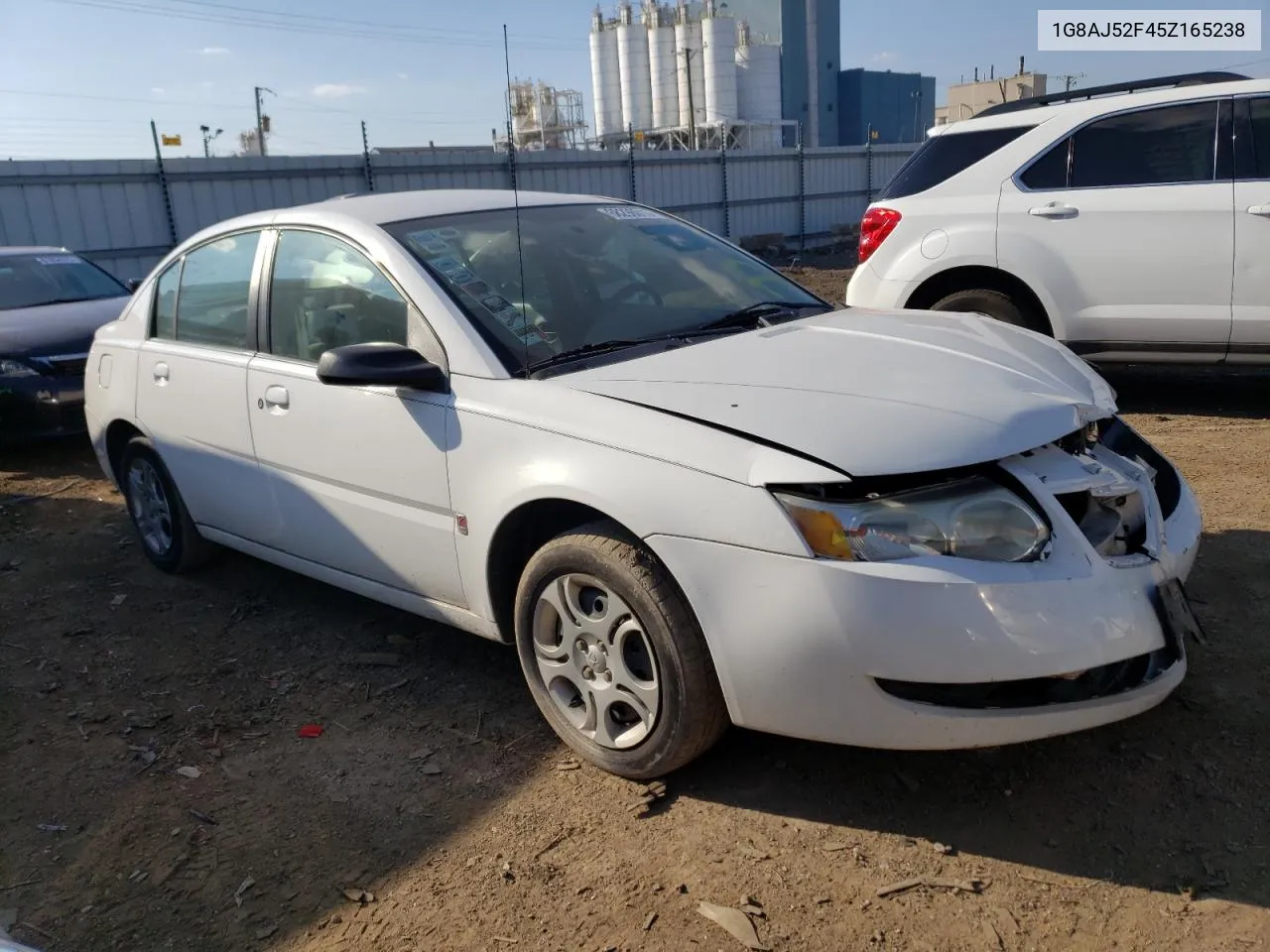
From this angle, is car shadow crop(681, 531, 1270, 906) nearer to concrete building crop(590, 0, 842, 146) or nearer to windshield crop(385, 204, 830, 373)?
windshield crop(385, 204, 830, 373)

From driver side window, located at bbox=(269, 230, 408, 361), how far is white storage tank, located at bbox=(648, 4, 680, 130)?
4533 cm

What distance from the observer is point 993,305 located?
21.1 ft

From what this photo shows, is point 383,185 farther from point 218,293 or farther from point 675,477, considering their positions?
point 675,477

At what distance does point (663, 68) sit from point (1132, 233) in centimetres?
4375

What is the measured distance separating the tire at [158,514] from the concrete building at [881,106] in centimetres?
5149

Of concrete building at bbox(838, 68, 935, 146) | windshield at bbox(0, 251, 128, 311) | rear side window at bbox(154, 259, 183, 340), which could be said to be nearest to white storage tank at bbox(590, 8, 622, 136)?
concrete building at bbox(838, 68, 935, 146)

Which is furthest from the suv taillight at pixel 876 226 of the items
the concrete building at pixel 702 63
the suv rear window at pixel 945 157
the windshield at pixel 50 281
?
the concrete building at pixel 702 63

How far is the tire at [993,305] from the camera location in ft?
21.0

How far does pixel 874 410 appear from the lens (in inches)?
104

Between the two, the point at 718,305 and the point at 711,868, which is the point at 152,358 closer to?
the point at 718,305

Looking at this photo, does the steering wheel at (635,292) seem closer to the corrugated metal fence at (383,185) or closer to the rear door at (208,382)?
the rear door at (208,382)

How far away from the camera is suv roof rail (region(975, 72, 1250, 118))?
20.3ft

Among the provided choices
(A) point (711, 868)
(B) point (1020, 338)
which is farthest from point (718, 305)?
(A) point (711, 868)

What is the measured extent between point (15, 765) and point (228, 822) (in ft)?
3.10
